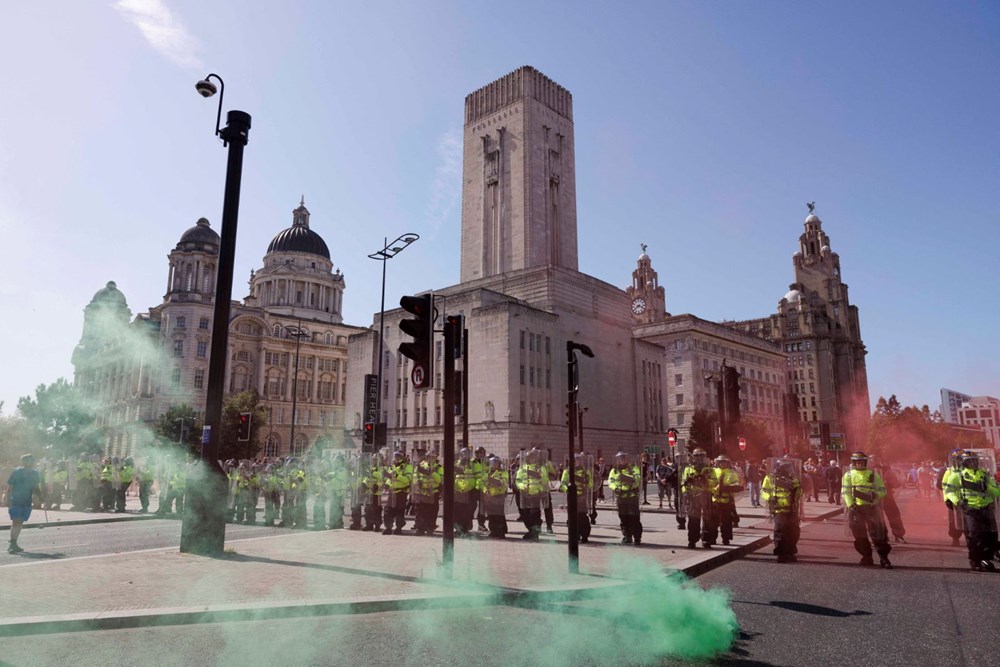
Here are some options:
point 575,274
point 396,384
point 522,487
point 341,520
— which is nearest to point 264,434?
point 396,384

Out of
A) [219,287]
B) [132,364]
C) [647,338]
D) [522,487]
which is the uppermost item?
[647,338]

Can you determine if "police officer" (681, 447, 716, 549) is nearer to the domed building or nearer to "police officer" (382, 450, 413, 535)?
"police officer" (382, 450, 413, 535)

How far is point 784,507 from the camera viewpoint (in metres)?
10.9

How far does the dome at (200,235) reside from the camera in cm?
7844

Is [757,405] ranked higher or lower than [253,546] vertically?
higher

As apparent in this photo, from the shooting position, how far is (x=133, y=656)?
510cm

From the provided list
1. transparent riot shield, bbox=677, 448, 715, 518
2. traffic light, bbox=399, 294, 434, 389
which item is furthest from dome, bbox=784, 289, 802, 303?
traffic light, bbox=399, 294, 434, 389

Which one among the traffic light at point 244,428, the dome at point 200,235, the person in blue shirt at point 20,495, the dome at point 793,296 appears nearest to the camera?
the person in blue shirt at point 20,495

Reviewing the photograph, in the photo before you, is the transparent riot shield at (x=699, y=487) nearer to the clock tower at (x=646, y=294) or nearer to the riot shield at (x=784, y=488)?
the riot shield at (x=784, y=488)

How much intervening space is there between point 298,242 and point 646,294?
6192cm

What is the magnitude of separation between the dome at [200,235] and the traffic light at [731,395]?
2997 inches

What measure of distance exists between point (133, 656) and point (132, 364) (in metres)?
75.3

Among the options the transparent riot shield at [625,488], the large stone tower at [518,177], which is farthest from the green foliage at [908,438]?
the transparent riot shield at [625,488]

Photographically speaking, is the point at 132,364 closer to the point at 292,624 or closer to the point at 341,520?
the point at 341,520
